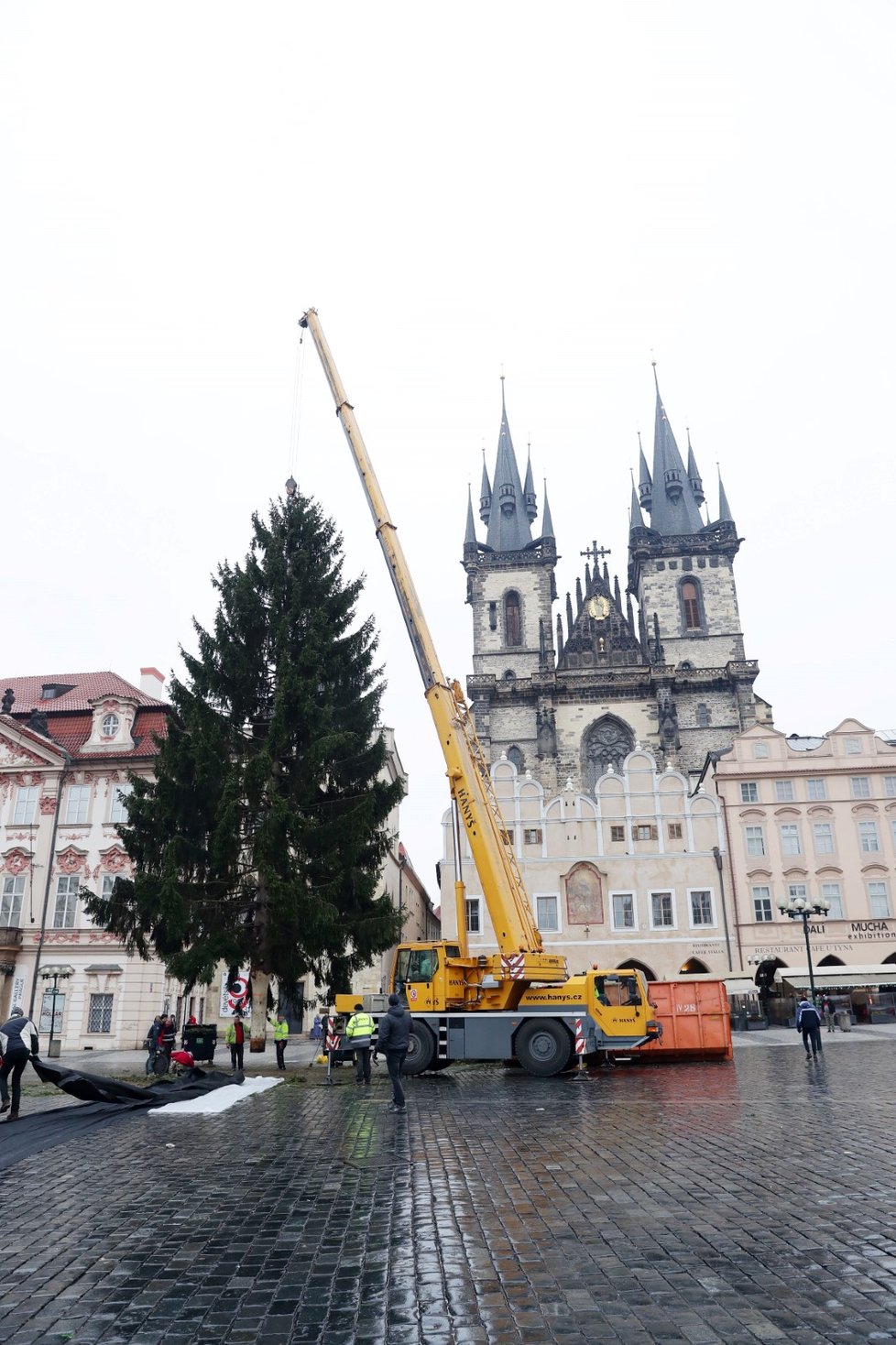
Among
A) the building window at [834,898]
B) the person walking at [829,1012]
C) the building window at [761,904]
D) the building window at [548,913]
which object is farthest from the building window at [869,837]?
the building window at [548,913]

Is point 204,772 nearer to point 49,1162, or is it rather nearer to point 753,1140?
point 49,1162

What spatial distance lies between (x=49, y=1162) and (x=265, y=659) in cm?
1656

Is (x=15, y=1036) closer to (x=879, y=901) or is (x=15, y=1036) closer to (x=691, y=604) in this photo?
(x=879, y=901)

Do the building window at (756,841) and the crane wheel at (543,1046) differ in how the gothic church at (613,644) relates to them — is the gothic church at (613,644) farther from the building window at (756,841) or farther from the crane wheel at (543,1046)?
the crane wheel at (543,1046)

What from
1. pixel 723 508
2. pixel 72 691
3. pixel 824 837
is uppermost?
pixel 723 508

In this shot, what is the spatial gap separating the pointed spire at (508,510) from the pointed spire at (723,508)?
1460 cm

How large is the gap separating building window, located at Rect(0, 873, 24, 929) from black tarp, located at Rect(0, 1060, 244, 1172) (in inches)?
736

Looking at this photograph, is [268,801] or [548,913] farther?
[548,913]

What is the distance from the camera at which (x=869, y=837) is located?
43.9 metres

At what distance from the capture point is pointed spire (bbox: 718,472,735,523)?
75312mm

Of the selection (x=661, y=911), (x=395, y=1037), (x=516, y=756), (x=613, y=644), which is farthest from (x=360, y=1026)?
(x=613, y=644)

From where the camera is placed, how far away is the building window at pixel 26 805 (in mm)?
34938

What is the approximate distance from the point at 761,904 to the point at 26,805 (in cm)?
2983

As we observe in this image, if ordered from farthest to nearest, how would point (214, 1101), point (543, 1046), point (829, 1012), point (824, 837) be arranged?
point (824, 837), point (829, 1012), point (543, 1046), point (214, 1101)
